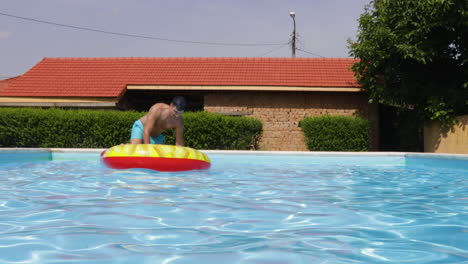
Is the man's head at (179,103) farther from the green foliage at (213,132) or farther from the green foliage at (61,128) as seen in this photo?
the green foliage at (61,128)

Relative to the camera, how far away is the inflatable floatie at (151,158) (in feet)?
23.7

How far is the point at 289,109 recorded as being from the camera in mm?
17812

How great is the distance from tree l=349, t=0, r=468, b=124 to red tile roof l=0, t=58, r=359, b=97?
2.04 metres

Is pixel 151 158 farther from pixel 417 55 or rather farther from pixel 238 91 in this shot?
pixel 238 91

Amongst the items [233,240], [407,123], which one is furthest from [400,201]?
[407,123]

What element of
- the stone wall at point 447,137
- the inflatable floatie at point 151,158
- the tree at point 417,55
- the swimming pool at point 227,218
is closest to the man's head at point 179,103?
the inflatable floatie at point 151,158

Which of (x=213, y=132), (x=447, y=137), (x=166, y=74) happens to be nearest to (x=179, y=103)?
(x=213, y=132)

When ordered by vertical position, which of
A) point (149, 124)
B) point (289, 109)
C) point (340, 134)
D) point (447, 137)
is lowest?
point (447, 137)

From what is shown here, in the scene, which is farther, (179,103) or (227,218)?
(179,103)

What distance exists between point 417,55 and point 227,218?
38.5 ft

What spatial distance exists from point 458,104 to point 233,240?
529 inches

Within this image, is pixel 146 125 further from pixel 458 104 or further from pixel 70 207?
pixel 458 104

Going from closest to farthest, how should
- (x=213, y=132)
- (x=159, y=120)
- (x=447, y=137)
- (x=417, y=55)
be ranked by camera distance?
(x=159, y=120) → (x=417, y=55) → (x=447, y=137) → (x=213, y=132)

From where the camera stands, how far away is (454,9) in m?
12.8
